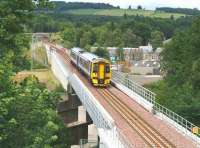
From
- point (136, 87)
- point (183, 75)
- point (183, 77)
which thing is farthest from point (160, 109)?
point (183, 75)

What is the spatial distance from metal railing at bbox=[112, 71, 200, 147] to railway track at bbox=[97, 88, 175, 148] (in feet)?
4.40

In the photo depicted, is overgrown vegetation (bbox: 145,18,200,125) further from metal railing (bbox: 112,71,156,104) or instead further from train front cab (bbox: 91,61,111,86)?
train front cab (bbox: 91,61,111,86)

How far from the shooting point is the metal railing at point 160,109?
33.0m

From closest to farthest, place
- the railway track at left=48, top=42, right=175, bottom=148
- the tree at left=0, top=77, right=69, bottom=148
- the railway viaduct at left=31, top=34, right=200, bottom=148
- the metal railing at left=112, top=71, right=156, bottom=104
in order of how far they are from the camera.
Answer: the tree at left=0, top=77, right=69, bottom=148
the railway viaduct at left=31, top=34, right=200, bottom=148
the railway track at left=48, top=42, right=175, bottom=148
the metal railing at left=112, top=71, right=156, bottom=104

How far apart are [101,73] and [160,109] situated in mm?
13098

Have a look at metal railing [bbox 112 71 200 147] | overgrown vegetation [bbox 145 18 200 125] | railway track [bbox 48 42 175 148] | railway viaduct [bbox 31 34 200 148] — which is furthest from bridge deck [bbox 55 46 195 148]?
overgrown vegetation [bbox 145 18 200 125]

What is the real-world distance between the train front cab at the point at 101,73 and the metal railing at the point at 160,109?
190cm

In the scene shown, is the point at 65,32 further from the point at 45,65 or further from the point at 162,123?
the point at 162,123

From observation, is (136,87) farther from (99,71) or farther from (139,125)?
(139,125)

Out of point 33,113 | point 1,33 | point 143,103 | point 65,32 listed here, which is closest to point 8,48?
point 1,33

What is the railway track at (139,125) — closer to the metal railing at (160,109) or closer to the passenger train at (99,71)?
the metal railing at (160,109)

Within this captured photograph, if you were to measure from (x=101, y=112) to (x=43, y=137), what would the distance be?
1133 centimetres

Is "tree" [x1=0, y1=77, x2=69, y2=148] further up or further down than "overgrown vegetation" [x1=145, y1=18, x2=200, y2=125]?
further up

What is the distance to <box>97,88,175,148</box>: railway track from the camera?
31375 millimetres
